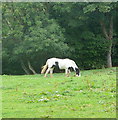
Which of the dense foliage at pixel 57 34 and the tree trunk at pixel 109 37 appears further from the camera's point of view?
the tree trunk at pixel 109 37

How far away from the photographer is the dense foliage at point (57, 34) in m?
29.1

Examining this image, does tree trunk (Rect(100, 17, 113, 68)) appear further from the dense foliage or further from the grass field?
the grass field

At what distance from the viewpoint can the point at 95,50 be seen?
32688 mm

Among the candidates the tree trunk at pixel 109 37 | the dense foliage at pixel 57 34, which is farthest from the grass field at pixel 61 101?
the tree trunk at pixel 109 37

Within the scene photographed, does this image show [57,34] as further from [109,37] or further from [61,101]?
[61,101]

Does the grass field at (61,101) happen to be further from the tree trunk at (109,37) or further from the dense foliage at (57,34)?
the tree trunk at (109,37)

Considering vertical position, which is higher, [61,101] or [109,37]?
[109,37]

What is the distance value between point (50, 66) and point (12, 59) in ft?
26.0

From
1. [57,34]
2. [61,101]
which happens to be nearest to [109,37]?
[57,34]

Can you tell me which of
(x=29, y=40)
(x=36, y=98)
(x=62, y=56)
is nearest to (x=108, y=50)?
(x=62, y=56)

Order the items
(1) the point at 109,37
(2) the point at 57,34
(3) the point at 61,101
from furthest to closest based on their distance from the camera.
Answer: (1) the point at 109,37 → (2) the point at 57,34 → (3) the point at 61,101

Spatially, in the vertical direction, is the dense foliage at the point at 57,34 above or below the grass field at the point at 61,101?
above

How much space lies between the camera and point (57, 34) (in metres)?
30.2

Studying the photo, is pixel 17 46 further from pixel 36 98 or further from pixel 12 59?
pixel 36 98
